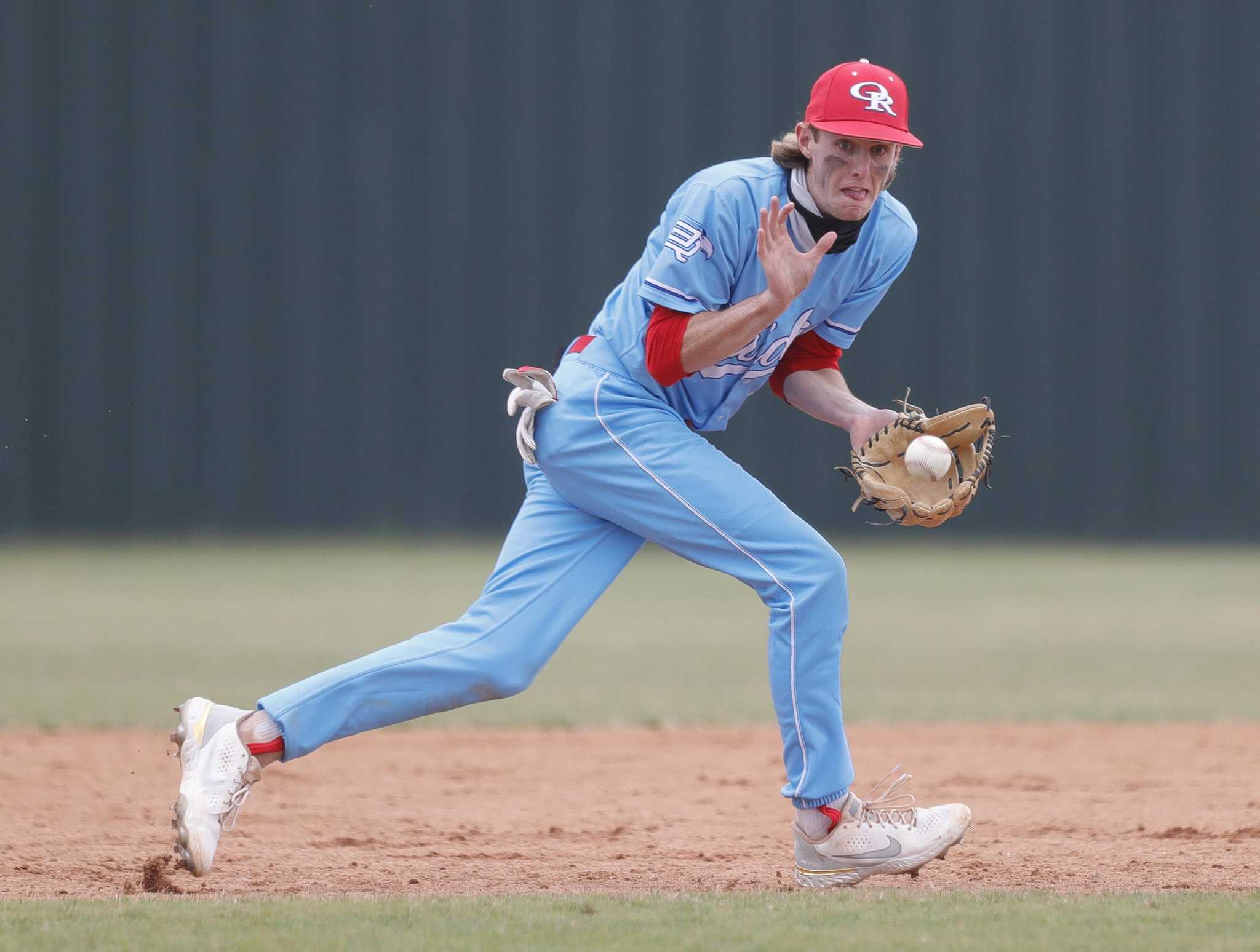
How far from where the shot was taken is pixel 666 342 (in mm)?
2844

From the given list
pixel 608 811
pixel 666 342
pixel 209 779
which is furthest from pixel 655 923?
pixel 608 811

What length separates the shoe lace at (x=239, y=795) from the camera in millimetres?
2807

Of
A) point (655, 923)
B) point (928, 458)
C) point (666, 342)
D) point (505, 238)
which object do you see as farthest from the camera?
point (505, 238)

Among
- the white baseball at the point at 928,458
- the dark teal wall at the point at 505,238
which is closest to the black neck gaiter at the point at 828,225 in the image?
the white baseball at the point at 928,458

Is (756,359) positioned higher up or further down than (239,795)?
higher up

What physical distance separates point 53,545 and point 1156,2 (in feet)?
32.3

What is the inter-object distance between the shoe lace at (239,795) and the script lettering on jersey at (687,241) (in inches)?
47.9

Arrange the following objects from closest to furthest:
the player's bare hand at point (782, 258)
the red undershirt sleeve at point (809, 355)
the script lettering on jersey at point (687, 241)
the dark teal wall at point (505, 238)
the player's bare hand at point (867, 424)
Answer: the player's bare hand at point (782, 258)
the script lettering on jersey at point (687, 241)
the player's bare hand at point (867, 424)
the red undershirt sleeve at point (809, 355)
the dark teal wall at point (505, 238)

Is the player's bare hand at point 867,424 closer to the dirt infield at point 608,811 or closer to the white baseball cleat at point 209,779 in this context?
the dirt infield at point 608,811

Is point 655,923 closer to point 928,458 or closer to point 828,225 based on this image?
point 928,458

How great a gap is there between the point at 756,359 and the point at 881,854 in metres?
0.99

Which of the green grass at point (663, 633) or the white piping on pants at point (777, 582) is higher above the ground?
the white piping on pants at point (777, 582)

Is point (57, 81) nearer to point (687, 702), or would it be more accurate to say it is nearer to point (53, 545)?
point (53, 545)

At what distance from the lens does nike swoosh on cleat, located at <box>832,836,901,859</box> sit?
2947 millimetres
